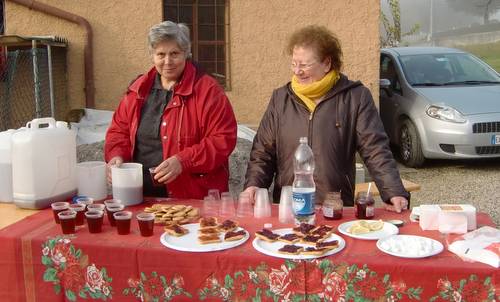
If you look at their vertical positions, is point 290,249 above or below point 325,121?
below

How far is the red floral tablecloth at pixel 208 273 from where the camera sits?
204cm

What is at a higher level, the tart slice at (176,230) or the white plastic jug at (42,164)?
the white plastic jug at (42,164)

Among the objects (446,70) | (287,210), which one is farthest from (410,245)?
(446,70)

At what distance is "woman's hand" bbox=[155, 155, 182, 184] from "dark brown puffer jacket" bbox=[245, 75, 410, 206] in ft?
1.36

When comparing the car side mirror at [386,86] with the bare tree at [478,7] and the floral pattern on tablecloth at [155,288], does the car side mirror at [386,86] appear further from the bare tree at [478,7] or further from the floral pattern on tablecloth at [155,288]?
the bare tree at [478,7]

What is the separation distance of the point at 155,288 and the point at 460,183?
604 centimetres

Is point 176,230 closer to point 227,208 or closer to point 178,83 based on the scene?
point 227,208

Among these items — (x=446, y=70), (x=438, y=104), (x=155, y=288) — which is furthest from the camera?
(x=446, y=70)

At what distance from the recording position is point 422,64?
352 inches

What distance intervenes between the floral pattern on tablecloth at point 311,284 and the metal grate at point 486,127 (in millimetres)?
6016

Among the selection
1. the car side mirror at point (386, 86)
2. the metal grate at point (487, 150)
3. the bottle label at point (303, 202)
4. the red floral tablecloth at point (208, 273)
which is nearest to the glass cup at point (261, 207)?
the red floral tablecloth at point (208, 273)

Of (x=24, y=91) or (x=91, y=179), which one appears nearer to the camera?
(x=91, y=179)

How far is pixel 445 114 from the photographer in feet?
25.3

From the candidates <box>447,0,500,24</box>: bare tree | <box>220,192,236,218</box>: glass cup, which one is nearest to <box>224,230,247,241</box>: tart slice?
<box>220,192,236,218</box>: glass cup
